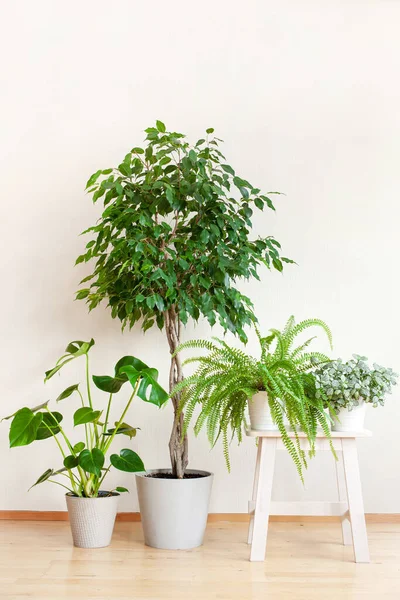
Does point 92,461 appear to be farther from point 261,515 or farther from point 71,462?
point 261,515

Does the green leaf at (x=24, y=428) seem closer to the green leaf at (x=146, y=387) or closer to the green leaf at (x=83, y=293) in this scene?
the green leaf at (x=146, y=387)

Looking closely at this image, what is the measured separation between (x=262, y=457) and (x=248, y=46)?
196 centimetres

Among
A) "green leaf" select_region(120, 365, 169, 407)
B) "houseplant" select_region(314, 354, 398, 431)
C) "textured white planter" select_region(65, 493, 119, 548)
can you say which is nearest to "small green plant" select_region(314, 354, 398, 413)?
"houseplant" select_region(314, 354, 398, 431)

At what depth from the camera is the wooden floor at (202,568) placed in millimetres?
2109

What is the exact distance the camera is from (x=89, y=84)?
3.25 metres

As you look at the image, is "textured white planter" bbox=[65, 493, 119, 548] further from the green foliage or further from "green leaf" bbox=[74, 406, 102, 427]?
the green foliage

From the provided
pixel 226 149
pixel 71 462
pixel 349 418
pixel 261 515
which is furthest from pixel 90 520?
pixel 226 149

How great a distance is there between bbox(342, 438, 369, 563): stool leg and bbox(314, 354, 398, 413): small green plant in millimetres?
167

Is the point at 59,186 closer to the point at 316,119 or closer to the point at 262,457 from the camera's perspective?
the point at 316,119

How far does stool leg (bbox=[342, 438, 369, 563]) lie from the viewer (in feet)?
7.97

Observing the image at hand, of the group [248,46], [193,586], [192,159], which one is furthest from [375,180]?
[193,586]

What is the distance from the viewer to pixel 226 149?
3.21 metres

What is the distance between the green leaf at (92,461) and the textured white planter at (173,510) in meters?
0.22

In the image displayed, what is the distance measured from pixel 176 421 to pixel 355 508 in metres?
0.77
